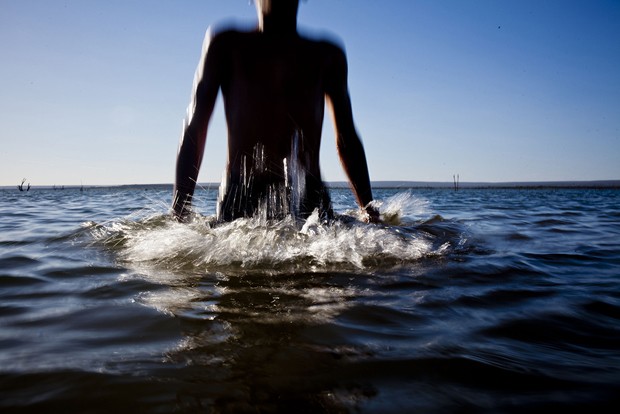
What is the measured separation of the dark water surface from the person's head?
152 cm

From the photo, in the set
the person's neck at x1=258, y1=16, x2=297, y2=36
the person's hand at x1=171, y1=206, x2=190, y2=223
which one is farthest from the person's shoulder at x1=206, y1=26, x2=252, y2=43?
the person's hand at x1=171, y1=206, x2=190, y2=223

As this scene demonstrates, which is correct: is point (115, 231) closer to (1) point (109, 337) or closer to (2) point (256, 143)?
(2) point (256, 143)

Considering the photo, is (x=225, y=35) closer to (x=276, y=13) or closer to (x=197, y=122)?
(x=276, y=13)

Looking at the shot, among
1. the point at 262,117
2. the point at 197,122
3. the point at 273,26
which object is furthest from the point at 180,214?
the point at 273,26

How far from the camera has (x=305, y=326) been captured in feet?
4.94

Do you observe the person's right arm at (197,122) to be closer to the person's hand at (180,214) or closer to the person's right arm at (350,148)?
the person's hand at (180,214)

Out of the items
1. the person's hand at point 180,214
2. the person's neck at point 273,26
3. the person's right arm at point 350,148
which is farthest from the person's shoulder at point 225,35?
the person's hand at point 180,214

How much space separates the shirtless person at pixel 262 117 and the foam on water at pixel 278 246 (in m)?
0.20

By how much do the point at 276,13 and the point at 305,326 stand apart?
2.48 meters

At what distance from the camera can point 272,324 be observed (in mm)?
1513

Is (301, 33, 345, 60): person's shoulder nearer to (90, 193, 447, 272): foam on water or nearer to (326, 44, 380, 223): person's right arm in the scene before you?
(326, 44, 380, 223): person's right arm

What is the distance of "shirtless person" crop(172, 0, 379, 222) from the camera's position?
296cm

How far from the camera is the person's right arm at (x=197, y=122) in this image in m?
2.85

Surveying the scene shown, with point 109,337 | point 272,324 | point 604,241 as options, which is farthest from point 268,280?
point 604,241
